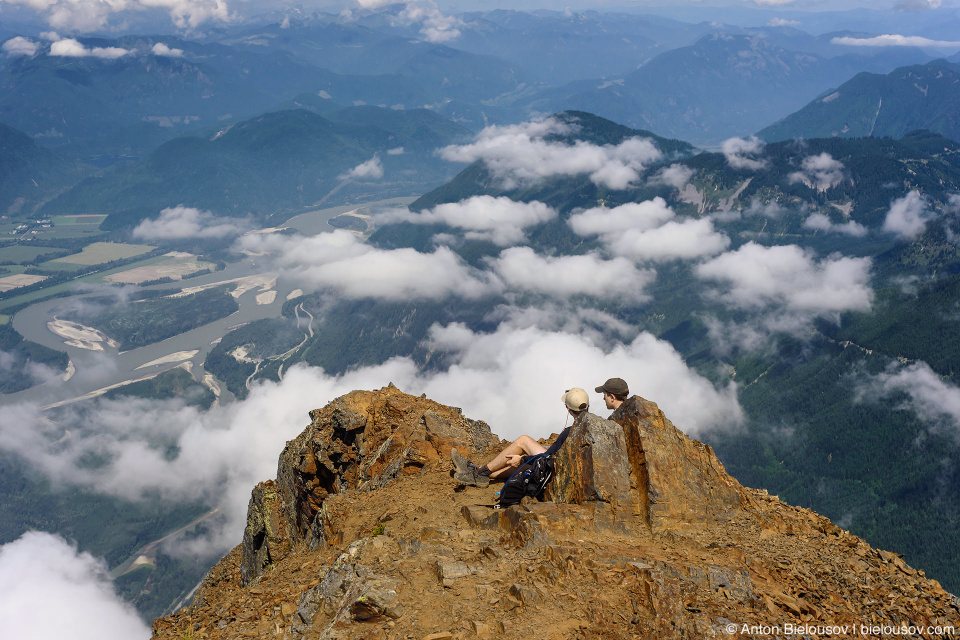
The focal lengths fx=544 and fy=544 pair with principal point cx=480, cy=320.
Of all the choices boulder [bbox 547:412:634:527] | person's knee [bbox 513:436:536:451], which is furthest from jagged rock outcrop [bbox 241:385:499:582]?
boulder [bbox 547:412:634:527]

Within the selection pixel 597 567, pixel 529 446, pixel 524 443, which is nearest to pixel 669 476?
pixel 529 446

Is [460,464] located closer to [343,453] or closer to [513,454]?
[513,454]

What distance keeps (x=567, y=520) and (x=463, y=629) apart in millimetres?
5128

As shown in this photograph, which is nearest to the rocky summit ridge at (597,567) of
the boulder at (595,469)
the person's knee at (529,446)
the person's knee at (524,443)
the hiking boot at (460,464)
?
the boulder at (595,469)

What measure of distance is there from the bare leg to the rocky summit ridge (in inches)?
56.4

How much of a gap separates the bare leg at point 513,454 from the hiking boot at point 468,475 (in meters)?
1.92

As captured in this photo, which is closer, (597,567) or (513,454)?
(597,567)

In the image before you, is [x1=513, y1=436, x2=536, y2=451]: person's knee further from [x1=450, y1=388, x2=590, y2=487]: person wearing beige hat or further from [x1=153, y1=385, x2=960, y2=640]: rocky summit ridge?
[x1=153, y1=385, x2=960, y2=640]: rocky summit ridge

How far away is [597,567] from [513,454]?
6.67 metres

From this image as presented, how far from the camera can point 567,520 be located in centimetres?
1683

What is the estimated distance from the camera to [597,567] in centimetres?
1438

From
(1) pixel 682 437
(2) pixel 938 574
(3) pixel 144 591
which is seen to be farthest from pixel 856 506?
(3) pixel 144 591

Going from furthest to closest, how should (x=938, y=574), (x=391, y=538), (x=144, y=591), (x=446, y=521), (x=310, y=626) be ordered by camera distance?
(x=144, y=591), (x=938, y=574), (x=446, y=521), (x=391, y=538), (x=310, y=626)

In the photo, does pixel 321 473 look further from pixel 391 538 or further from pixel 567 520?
pixel 567 520
